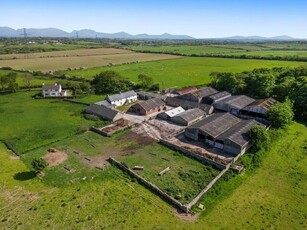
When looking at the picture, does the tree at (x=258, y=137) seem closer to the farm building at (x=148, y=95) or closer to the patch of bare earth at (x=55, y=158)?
the patch of bare earth at (x=55, y=158)

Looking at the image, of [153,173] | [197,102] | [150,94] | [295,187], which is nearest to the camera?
[295,187]

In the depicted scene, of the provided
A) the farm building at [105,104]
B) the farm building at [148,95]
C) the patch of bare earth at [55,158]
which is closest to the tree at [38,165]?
the patch of bare earth at [55,158]

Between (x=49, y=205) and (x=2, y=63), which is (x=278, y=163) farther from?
(x=2, y=63)

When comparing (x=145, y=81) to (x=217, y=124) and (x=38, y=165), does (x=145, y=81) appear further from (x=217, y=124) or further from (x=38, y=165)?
(x=38, y=165)

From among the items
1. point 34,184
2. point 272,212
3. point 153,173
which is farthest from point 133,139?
point 272,212

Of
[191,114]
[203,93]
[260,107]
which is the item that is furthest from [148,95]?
[260,107]
